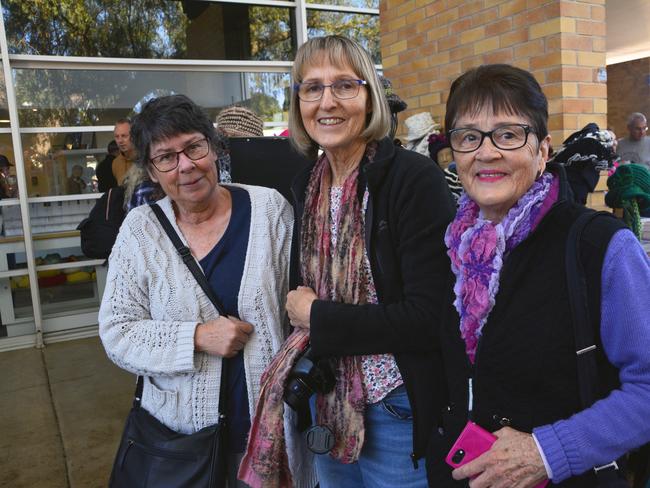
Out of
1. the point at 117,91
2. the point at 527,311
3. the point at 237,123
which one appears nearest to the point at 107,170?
the point at 117,91

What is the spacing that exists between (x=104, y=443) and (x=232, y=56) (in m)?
4.35

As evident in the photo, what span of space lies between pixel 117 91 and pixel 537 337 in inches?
227

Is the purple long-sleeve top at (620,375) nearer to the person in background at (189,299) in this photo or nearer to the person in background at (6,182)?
the person in background at (189,299)

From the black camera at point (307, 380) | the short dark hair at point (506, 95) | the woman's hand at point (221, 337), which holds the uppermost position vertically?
the short dark hair at point (506, 95)

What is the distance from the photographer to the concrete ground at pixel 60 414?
3408 millimetres


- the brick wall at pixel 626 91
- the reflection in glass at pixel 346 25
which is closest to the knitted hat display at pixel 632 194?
the reflection in glass at pixel 346 25

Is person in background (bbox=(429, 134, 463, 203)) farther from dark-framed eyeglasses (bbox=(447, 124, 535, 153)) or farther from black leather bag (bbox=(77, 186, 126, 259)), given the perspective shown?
black leather bag (bbox=(77, 186, 126, 259))

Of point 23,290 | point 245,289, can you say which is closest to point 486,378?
point 245,289

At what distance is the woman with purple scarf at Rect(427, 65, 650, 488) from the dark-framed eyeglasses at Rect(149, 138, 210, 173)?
88cm

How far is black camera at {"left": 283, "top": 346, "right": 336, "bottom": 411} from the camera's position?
1562 millimetres

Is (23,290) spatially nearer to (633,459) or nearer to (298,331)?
(298,331)

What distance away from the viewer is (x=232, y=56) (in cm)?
636

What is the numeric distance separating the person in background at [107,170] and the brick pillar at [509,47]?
292cm

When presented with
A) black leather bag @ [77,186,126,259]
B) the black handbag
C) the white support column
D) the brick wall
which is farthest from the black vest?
the brick wall
